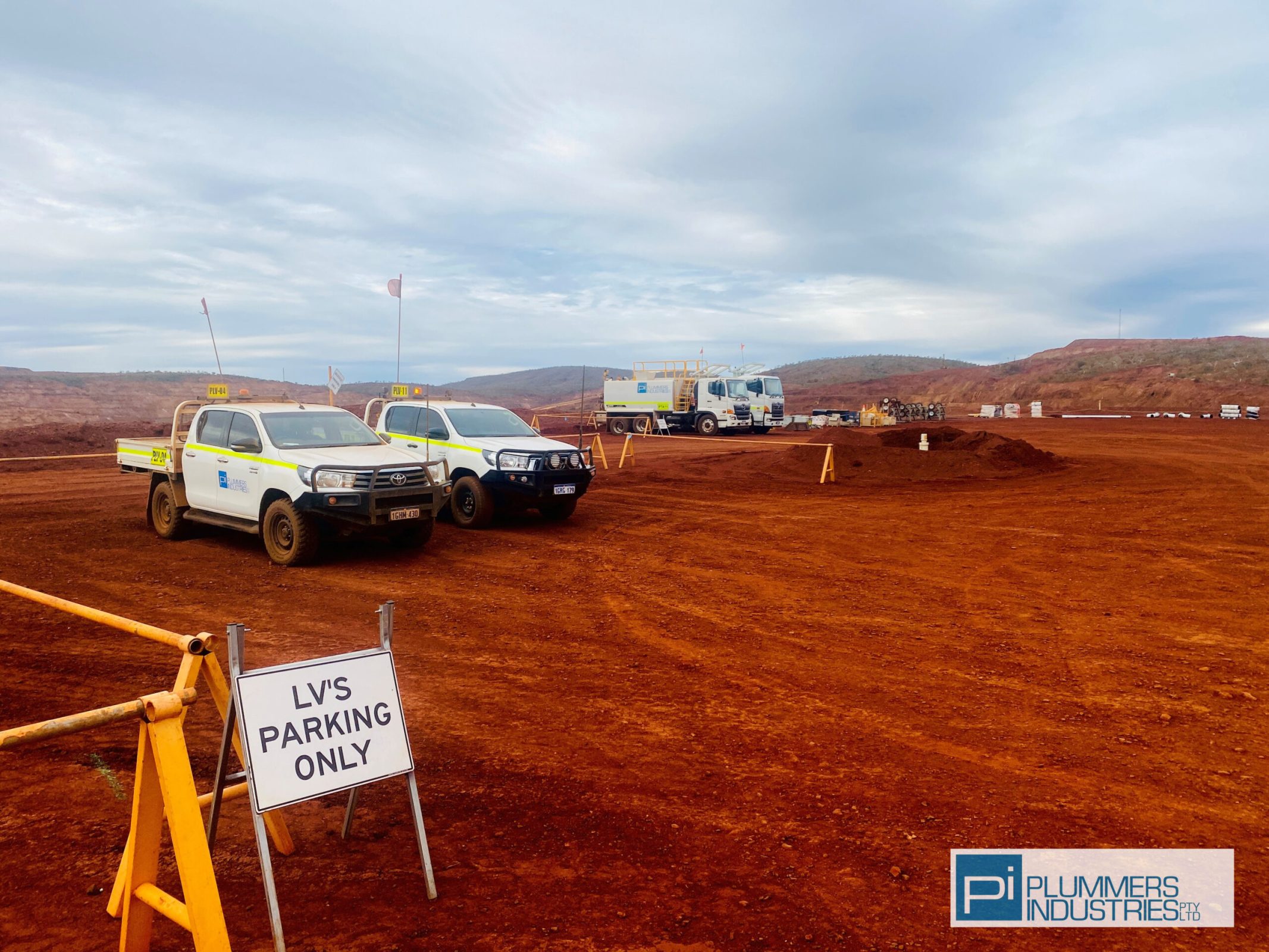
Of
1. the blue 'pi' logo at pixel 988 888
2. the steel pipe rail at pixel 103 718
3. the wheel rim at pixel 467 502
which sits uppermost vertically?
the steel pipe rail at pixel 103 718

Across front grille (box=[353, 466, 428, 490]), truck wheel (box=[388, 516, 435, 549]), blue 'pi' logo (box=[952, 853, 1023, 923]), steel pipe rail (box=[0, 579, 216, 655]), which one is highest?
front grille (box=[353, 466, 428, 490])

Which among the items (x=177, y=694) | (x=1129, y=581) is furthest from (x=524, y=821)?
(x=1129, y=581)

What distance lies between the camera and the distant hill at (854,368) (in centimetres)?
13125

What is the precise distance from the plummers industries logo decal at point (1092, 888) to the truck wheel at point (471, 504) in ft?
29.7

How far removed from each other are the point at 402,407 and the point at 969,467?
14.1 metres

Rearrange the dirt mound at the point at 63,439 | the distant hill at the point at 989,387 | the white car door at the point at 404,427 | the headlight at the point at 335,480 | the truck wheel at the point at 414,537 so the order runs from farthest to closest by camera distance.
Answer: the distant hill at the point at 989,387, the dirt mound at the point at 63,439, the white car door at the point at 404,427, the truck wheel at the point at 414,537, the headlight at the point at 335,480

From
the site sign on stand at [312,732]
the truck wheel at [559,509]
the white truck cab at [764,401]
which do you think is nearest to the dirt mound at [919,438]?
the white truck cab at [764,401]

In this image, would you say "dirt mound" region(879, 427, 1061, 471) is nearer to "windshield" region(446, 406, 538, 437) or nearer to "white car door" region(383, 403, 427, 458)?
"windshield" region(446, 406, 538, 437)

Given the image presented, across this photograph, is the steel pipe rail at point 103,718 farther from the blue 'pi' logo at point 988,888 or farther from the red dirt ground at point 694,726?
the blue 'pi' logo at point 988,888

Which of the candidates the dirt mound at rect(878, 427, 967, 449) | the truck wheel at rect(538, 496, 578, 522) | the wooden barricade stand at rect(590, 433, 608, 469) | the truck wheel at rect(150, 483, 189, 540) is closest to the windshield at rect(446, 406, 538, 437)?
the truck wheel at rect(538, 496, 578, 522)

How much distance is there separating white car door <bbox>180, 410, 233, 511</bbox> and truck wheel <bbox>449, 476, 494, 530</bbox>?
3046 millimetres

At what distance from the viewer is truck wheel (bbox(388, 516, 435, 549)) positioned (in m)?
10.3

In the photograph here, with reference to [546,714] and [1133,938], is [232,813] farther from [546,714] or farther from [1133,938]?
[1133,938]

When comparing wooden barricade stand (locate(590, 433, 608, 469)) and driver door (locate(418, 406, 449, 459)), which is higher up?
driver door (locate(418, 406, 449, 459))
